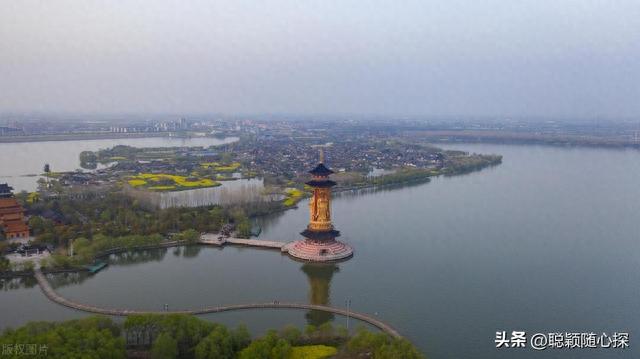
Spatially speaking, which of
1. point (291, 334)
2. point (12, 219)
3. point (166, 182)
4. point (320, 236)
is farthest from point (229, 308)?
point (166, 182)

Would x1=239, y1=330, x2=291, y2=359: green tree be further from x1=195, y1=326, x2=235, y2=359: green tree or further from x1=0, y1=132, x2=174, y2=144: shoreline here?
x1=0, y1=132, x2=174, y2=144: shoreline

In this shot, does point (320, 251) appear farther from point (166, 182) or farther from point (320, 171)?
point (166, 182)

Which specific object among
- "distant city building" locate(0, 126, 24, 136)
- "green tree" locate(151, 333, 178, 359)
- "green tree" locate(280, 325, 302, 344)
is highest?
"distant city building" locate(0, 126, 24, 136)

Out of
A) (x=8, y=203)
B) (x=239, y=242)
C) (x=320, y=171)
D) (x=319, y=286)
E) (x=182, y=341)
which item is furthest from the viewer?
(x=8, y=203)

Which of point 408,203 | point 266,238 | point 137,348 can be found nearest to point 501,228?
point 408,203

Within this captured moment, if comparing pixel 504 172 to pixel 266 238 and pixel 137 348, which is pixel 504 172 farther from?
pixel 137 348

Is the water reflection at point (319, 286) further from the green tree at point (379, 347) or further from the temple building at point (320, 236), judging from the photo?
the green tree at point (379, 347)

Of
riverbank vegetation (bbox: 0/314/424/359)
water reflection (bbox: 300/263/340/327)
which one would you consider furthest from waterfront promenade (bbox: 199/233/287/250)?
riverbank vegetation (bbox: 0/314/424/359)
